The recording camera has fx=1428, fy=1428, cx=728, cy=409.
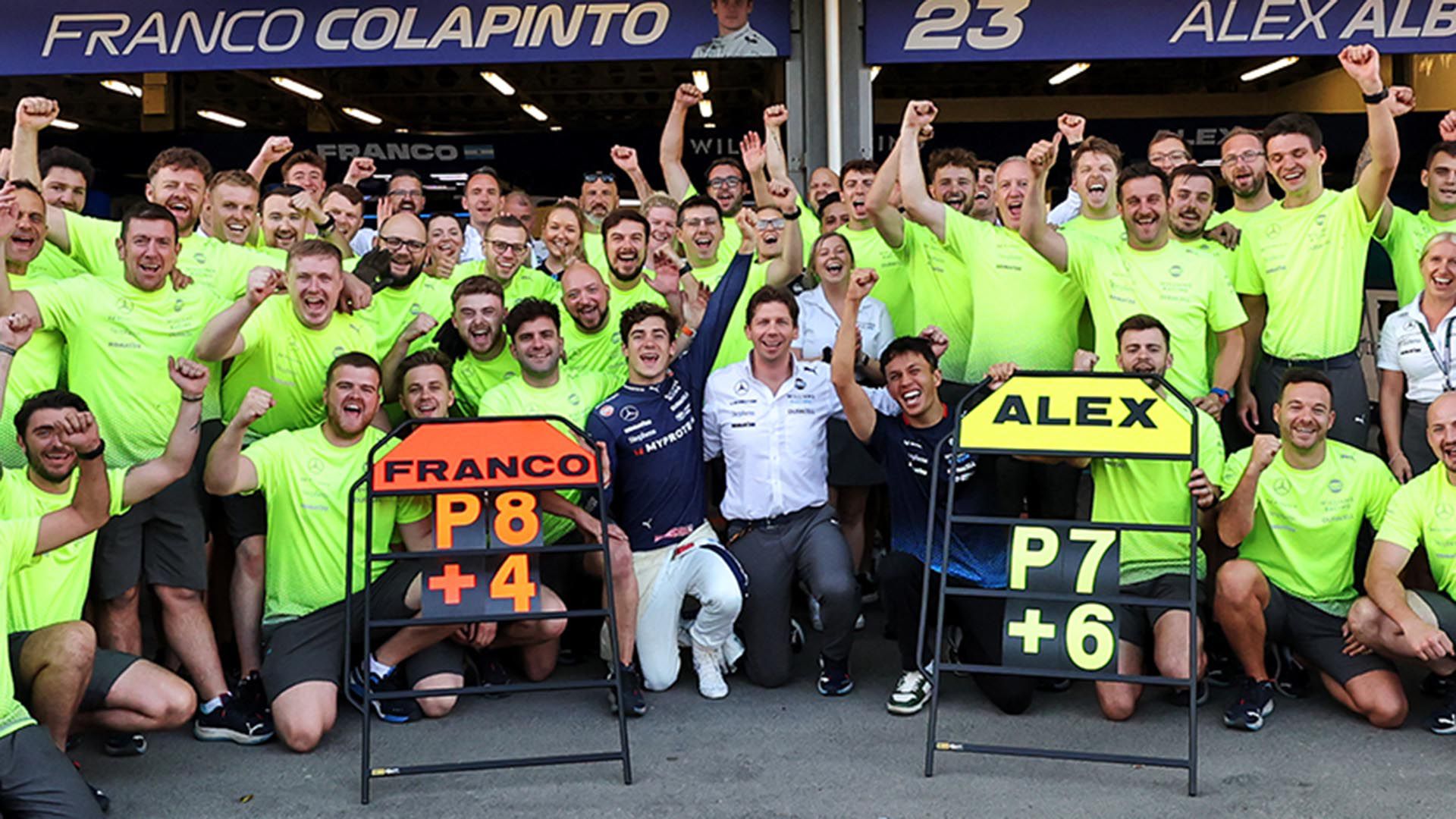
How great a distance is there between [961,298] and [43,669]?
392 cm

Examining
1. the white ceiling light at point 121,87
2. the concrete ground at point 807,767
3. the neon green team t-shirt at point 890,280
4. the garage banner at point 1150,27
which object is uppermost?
the white ceiling light at point 121,87

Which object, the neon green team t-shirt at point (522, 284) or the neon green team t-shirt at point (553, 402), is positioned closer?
the neon green team t-shirt at point (553, 402)

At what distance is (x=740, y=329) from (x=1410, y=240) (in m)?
2.91

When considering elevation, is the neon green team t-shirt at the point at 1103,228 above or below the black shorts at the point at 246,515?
above

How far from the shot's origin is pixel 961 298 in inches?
250

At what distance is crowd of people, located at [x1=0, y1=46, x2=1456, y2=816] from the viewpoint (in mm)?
4945

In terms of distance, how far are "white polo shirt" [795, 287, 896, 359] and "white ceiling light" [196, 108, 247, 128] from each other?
13.1 metres

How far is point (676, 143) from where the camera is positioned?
7367mm

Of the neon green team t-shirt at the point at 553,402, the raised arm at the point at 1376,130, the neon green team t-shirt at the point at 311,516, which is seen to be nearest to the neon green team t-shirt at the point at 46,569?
the neon green team t-shirt at the point at 311,516

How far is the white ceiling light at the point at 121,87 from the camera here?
1638 cm

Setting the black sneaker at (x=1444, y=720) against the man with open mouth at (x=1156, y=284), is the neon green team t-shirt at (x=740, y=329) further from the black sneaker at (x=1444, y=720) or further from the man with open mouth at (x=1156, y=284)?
the black sneaker at (x=1444, y=720)

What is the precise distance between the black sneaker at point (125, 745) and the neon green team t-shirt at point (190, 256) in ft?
5.84

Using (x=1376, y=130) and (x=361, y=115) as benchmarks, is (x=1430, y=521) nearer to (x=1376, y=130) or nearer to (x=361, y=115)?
(x=1376, y=130)

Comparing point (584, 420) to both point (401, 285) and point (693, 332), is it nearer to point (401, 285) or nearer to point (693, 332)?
point (693, 332)
